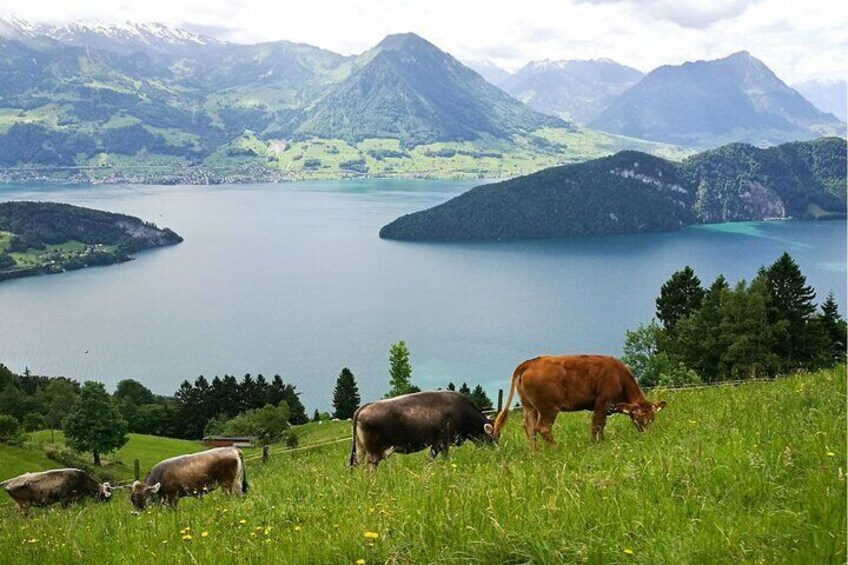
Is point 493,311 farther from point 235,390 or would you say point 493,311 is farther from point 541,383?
point 541,383

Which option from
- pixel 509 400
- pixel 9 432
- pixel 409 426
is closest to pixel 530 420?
pixel 509 400

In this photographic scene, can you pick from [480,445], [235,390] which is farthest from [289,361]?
[480,445]

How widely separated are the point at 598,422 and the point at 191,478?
912 cm

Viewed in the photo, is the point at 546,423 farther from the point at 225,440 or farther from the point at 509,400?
the point at 225,440

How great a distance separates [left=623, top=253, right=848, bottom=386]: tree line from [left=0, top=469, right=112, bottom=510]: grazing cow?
43042 mm

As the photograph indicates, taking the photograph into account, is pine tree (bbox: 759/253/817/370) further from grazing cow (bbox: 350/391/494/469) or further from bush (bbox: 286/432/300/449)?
grazing cow (bbox: 350/391/494/469)

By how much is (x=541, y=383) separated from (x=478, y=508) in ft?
20.0

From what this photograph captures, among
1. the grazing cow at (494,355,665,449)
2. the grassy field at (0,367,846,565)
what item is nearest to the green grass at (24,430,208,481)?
the grazing cow at (494,355,665,449)

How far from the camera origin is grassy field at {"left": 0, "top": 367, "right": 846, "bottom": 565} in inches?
196

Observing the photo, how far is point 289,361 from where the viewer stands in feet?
424

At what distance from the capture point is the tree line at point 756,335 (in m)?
57.5

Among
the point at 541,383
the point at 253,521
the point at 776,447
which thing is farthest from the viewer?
the point at 541,383

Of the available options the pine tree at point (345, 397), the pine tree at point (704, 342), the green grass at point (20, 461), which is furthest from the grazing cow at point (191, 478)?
the pine tree at point (345, 397)

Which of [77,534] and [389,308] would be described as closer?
[77,534]
